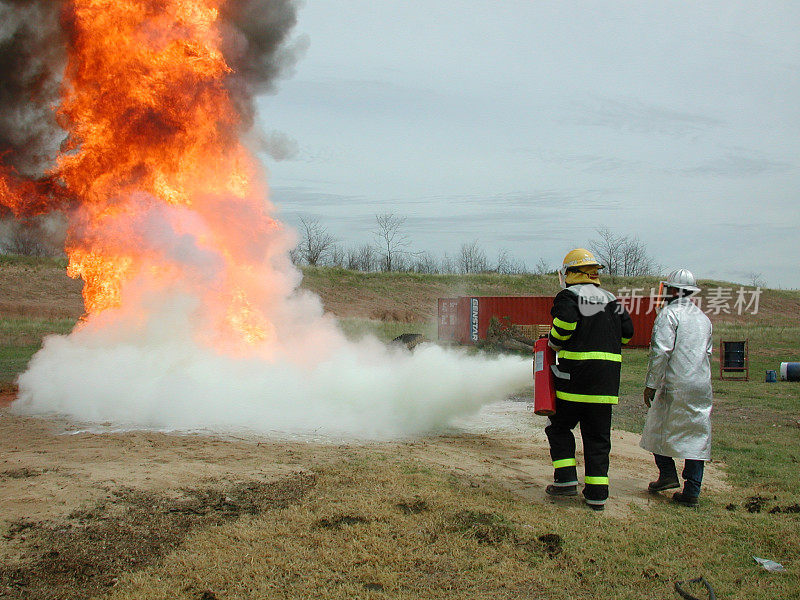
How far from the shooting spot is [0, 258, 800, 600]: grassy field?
4.02m

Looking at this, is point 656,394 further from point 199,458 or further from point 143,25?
point 143,25

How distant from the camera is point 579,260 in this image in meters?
5.91

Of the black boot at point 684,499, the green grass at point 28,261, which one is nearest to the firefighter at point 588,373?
the black boot at point 684,499

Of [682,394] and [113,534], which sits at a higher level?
[682,394]

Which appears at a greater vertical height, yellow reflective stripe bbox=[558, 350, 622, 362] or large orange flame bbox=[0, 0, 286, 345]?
large orange flame bbox=[0, 0, 286, 345]

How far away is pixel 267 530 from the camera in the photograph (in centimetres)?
479

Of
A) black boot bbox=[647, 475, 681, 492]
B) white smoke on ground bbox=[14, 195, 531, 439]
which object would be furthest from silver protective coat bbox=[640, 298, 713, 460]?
white smoke on ground bbox=[14, 195, 531, 439]

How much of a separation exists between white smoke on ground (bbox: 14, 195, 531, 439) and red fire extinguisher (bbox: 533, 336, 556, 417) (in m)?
2.30

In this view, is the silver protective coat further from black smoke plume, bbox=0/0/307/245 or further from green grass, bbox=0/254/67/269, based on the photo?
green grass, bbox=0/254/67/269

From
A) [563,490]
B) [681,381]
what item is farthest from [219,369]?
[681,381]

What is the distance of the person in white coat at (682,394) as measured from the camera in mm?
5910

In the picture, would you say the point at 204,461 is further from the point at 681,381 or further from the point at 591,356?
the point at 681,381

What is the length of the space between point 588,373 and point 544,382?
44 centimetres

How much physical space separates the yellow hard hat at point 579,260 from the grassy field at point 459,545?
2.21m
